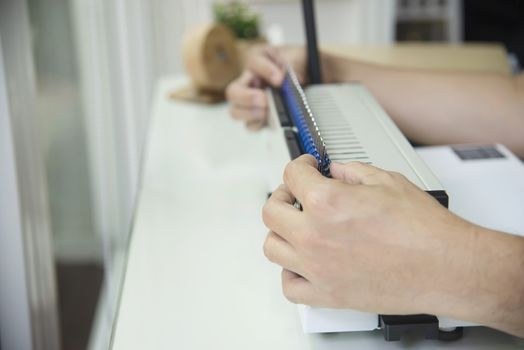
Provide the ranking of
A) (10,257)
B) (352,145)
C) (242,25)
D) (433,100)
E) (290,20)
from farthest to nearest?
(290,20), (242,25), (433,100), (10,257), (352,145)

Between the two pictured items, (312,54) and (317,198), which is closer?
(317,198)

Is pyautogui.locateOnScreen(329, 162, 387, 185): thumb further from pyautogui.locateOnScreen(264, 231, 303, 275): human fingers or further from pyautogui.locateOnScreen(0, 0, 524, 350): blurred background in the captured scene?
pyautogui.locateOnScreen(0, 0, 524, 350): blurred background

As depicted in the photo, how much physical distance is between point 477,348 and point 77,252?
170 centimetres

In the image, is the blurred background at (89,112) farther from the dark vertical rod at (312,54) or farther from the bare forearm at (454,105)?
the bare forearm at (454,105)

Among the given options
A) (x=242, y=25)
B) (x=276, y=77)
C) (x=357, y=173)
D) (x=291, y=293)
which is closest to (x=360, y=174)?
(x=357, y=173)

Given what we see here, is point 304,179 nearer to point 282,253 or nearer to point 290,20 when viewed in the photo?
point 282,253

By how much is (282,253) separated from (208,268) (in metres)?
0.18

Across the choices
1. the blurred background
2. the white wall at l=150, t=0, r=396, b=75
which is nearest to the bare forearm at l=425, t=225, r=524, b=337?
the blurred background

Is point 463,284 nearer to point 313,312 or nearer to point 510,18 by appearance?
point 313,312

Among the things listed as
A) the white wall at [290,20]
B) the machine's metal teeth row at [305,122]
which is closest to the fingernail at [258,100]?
the machine's metal teeth row at [305,122]

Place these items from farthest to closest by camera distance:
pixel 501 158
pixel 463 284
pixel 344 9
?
pixel 344 9, pixel 501 158, pixel 463 284

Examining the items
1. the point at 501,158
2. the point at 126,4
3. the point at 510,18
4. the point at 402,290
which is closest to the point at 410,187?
the point at 402,290

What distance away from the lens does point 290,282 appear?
518 mm

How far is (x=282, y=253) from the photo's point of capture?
52 centimetres
